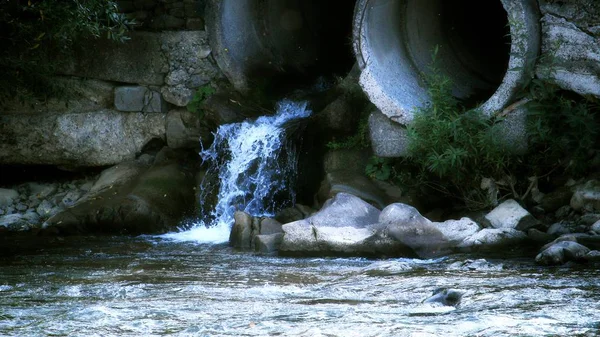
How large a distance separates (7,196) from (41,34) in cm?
214

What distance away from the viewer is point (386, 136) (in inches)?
334

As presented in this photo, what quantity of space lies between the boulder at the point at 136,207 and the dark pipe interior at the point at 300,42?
4.26 ft

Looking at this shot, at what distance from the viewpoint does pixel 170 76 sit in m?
10.0

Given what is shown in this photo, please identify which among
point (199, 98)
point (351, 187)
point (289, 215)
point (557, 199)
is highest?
point (199, 98)

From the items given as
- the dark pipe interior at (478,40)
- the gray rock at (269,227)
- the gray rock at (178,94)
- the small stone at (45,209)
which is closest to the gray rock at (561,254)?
the gray rock at (269,227)

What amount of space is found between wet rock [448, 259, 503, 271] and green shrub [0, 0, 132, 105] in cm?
369

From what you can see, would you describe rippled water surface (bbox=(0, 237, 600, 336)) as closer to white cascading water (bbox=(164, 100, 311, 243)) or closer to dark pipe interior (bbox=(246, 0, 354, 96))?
white cascading water (bbox=(164, 100, 311, 243))

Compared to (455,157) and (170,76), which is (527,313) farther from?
(170,76)

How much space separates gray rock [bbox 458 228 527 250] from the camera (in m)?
7.05

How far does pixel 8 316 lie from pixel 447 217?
413cm

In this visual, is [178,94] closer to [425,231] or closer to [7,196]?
[7,196]

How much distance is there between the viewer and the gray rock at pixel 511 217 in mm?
7492

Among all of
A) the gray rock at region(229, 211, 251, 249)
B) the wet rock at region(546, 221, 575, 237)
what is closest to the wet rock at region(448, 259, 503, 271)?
the wet rock at region(546, 221, 575, 237)

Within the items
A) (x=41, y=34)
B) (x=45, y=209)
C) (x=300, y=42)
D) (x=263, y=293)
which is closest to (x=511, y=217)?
(x=263, y=293)
